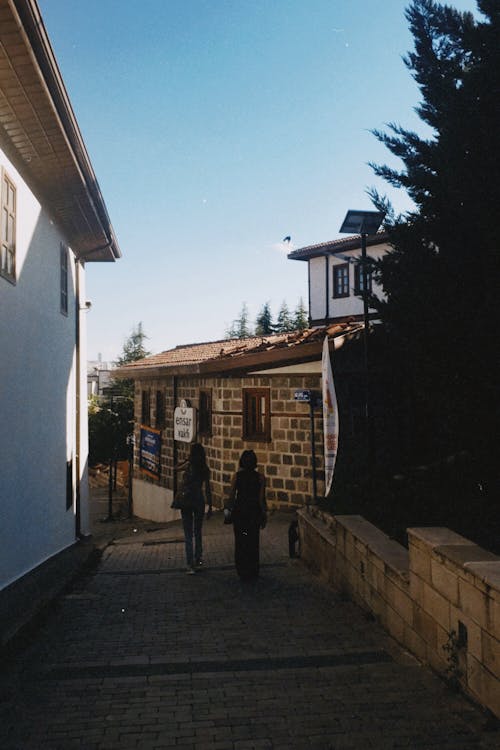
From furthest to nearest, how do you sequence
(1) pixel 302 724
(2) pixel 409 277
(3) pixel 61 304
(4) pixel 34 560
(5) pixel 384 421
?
(5) pixel 384 421 → (3) pixel 61 304 → (4) pixel 34 560 → (2) pixel 409 277 → (1) pixel 302 724

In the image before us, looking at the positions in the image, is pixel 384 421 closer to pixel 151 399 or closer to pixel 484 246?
pixel 484 246

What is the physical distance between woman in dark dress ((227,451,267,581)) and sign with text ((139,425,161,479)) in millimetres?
12559

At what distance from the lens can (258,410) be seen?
14.9m

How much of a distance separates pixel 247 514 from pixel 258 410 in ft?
22.2

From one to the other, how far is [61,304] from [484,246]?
7547mm

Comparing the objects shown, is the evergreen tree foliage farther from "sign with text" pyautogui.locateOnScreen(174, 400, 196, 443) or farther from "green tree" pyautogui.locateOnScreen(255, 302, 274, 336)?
"green tree" pyautogui.locateOnScreen(255, 302, 274, 336)

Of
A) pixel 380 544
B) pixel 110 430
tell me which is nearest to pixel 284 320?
pixel 110 430

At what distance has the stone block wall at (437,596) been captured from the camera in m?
3.63

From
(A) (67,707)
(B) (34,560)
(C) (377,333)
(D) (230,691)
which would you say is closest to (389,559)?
(D) (230,691)

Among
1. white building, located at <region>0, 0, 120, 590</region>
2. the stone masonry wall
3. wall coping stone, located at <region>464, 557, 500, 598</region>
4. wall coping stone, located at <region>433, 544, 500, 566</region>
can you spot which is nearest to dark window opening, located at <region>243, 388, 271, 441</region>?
the stone masonry wall

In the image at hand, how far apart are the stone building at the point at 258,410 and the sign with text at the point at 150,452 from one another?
1.09m

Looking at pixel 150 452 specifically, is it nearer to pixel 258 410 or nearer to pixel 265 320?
pixel 258 410

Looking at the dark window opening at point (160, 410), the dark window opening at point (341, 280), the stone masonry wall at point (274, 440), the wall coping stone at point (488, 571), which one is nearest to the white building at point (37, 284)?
the stone masonry wall at point (274, 440)

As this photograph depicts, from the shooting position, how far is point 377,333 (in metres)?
8.86
